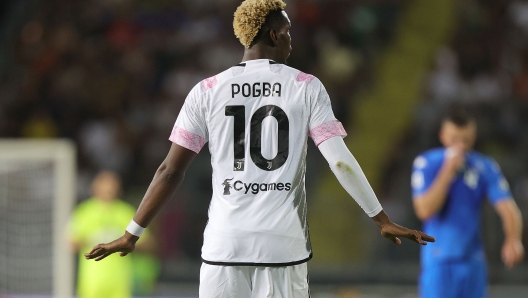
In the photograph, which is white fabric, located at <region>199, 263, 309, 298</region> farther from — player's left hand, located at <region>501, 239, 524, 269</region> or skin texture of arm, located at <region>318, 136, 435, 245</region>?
player's left hand, located at <region>501, 239, 524, 269</region>

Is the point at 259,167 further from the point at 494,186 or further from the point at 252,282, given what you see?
the point at 494,186

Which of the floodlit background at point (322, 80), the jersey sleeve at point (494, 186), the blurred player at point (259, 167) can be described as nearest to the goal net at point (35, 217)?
the floodlit background at point (322, 80)

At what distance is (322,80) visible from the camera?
46.4 feet

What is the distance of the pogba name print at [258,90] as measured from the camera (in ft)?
12.2

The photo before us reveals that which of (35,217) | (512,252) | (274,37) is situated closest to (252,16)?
(274,37)

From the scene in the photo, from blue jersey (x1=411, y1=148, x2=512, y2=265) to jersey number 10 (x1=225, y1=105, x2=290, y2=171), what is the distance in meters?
2.60

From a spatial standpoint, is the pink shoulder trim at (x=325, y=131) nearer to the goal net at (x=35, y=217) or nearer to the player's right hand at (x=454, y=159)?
the player's right hand at (x=454, y=159)

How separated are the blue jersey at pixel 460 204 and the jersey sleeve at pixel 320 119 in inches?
99.4

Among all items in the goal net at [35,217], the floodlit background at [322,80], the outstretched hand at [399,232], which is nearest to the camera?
the outstretched hand at [399,232]

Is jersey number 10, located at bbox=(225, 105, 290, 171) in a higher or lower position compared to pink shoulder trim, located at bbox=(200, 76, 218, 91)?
lower

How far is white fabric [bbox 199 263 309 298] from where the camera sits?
11.8 ft

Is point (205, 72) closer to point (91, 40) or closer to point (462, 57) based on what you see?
point (91, 40)

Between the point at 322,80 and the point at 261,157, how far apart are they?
10.6m

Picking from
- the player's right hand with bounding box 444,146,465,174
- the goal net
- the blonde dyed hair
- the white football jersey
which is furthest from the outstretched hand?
the goal net
